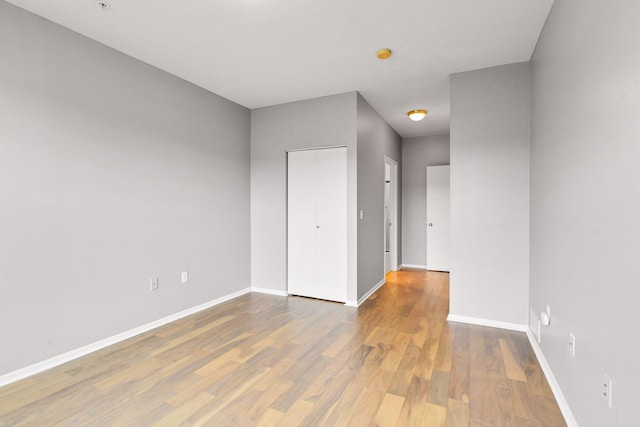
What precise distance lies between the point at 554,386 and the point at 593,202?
1.33 meters

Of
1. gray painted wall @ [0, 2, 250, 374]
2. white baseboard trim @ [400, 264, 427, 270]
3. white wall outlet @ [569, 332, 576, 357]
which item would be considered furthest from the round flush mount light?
white baseboard trim @ [400, 264, 427, 270]

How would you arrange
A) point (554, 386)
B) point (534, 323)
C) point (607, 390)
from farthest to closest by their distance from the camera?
point (534, 323) < point (554, 386) < point (607, 390)

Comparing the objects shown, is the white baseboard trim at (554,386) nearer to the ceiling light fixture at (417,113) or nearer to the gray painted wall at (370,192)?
the gray painted wall at (370,192)

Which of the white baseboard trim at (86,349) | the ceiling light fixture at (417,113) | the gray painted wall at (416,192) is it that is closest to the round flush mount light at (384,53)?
the ceiling light fixture at (417,113)

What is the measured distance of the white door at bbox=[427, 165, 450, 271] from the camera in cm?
620

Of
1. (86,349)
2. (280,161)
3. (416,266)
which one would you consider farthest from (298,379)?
(416,266)

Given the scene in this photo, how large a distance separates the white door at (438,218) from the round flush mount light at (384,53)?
3739 mm

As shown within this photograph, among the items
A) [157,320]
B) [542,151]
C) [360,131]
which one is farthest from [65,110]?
[542,151]

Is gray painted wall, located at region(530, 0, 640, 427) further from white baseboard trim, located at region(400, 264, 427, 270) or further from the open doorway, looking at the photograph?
white baseboard trim, located at region(400, 264, 427, 270)

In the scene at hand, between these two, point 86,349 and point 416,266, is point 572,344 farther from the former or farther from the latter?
point 416,266

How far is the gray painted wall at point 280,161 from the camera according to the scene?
397 cm

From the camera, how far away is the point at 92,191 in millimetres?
2709

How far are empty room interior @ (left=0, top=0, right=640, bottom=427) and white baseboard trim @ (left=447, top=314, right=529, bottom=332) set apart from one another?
0.04 metres

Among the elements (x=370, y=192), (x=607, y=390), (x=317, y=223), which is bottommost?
(x=607, y=390)
